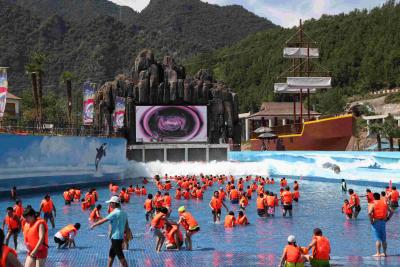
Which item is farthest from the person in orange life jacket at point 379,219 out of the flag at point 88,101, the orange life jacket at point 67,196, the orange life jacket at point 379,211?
the flag at point 88,101

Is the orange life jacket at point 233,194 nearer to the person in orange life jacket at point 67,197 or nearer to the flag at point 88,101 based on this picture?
the person in orange life jacket at point 67,197

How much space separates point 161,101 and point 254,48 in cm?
11550

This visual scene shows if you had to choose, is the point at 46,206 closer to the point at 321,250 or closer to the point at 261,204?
the point at 261,204

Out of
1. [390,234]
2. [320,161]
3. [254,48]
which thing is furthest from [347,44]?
[390,234]

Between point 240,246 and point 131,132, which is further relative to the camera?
point 131,132

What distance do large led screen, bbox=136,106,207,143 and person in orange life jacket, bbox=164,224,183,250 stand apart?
2276 inches

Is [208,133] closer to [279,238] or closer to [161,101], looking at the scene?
[161,101]

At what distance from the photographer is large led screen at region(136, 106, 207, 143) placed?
2913 inches

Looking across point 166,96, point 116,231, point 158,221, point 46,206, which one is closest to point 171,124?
point 166,96

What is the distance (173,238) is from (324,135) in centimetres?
4264

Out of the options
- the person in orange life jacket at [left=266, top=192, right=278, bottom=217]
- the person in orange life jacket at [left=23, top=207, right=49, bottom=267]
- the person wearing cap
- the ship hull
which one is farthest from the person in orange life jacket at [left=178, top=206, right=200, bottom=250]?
the ship hull

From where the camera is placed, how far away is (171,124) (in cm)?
7419

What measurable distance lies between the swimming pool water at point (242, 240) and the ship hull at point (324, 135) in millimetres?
25644

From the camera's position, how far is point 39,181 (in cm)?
3894
